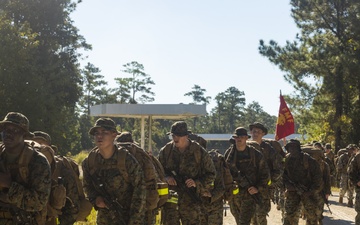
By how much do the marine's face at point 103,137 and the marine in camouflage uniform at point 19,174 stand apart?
4.26 ft

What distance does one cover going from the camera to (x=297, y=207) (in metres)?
10.5

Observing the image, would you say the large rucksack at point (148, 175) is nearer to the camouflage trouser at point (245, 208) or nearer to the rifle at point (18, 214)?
the rifle at point (18, 214)

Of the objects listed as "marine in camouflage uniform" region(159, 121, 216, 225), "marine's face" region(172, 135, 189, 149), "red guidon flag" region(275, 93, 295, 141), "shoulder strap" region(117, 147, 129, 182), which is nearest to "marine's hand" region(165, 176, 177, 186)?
"marine in camouflage uniform" region(159, 121, 216, 225)

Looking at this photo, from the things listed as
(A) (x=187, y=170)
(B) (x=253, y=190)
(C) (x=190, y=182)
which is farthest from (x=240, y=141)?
(C) (x=190, y=182)

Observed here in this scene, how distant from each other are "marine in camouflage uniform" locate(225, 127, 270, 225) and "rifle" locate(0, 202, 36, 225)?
17.9 feet

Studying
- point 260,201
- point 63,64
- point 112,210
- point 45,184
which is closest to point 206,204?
point 260,201

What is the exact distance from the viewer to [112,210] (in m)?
6.46

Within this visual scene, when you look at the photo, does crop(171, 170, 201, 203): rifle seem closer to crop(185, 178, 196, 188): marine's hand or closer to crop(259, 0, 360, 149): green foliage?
crop(185, 178, 196, 188): marine's hand

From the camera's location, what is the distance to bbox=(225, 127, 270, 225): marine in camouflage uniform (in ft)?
33.0

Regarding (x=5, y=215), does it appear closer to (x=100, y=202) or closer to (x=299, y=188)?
(x=100, y=202)

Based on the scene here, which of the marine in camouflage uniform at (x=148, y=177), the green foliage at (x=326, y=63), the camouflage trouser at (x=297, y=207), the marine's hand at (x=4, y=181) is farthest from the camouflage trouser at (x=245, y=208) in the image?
the green foliage at (x=326, y=63)

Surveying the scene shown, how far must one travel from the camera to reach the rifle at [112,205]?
6410 mm

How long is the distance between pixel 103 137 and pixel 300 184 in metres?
5.18

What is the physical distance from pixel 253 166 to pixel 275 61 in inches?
1040
